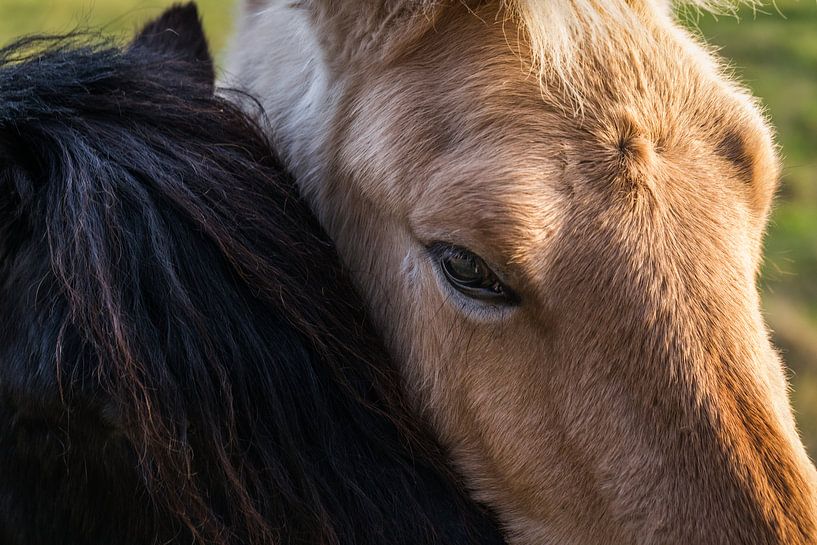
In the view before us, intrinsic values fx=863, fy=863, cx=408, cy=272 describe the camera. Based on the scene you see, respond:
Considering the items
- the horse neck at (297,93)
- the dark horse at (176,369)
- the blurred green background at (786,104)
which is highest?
the horse neck at (297,93)

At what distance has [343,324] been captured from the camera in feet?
5.15

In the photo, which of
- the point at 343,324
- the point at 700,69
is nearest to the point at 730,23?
the point at 700,69

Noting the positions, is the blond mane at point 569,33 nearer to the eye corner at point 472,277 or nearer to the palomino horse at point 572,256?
the palomino horse at point 572,256

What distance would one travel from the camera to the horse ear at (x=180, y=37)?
2.09m

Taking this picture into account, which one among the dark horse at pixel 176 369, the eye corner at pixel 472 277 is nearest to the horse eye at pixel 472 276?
the eye corner at pixel 472 277

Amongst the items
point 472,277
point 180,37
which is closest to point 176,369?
point 472,277

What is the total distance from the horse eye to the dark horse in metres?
0.23

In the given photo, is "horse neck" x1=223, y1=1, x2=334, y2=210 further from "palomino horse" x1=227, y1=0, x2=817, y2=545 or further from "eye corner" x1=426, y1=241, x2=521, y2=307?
"eye corner" x1=426, y1=241, x2=521, y2=307

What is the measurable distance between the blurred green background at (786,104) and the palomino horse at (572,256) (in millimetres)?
968

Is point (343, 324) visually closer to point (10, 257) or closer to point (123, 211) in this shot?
point (123, 211)

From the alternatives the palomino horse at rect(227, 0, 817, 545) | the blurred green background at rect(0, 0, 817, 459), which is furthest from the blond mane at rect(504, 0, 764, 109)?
the blurred green background at rect(0, 0, 817, 459)

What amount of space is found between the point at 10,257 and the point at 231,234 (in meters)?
0.38

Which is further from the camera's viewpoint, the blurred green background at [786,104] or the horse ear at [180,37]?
the blurred green background at [786,104]

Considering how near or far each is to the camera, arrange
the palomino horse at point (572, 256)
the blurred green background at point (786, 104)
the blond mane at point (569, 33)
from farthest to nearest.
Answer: the blurred green background at point (786, 104)
the blond mane at point (569, 33)
the palomino horse at point (572, 256)
